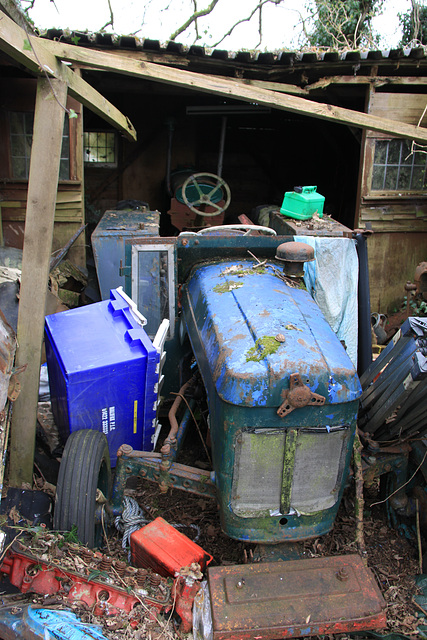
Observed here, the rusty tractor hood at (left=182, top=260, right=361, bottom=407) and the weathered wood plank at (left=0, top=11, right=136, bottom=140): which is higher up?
the weathered wood plank at (left=0, top=11, right=136, bottom=140)

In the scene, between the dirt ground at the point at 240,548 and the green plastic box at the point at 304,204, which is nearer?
the dirt ground at the point at 240,548

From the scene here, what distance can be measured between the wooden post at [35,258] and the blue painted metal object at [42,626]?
3.44 ft

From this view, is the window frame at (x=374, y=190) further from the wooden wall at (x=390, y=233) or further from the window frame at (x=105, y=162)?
the window frame at (x=105, y=162)

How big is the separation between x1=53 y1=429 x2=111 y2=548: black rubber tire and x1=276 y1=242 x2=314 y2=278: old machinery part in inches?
69.5

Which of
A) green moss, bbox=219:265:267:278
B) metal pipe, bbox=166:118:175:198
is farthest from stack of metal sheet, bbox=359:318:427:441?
metal pipe, bbox=166:118:175:198

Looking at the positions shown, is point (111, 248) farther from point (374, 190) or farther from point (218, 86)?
point (374, 190)

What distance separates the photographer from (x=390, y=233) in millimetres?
7789

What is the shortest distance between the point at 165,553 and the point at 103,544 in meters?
0.67

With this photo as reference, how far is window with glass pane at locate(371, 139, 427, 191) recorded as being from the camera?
297 inches

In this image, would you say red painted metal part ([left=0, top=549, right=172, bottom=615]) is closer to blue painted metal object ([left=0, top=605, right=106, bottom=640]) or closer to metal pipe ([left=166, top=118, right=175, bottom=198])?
blue painted metal object ([left=0, top=605, right=106, bottom=640])

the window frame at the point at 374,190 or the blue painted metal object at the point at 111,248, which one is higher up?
the window frame at the point at 374,190

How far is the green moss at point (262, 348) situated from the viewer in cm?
265

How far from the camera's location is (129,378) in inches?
135

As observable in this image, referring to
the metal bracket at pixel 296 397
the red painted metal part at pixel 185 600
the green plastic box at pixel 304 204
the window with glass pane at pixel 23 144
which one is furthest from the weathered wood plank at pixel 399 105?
the red painted metal part at pixel 185 600
